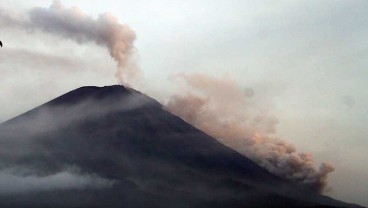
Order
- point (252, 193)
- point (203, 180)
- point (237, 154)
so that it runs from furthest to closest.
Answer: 1. point (237, 154)
2. point (203, 180)
3. point (252, 193)

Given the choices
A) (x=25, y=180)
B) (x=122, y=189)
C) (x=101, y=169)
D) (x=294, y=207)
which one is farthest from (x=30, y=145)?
(x=294, y=207)

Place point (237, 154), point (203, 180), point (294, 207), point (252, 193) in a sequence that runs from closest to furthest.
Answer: point (294, 207), point (252, 193), point (203, 180), point (237, 154)

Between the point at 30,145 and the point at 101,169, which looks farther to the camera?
the point at 30,145

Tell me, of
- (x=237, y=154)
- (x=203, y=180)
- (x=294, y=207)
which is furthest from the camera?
(x=237, y=154)

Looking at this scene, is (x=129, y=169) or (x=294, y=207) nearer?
(x=294, y=207)

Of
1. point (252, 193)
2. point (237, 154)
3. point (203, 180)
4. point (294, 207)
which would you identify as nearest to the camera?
point (294, 207)

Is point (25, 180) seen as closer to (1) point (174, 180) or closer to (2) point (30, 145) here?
(2) point (30, 145)

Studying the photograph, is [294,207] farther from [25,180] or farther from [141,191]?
[25,180]

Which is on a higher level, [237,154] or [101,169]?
[237,154]


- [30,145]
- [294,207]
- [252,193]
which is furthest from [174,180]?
[30,145]
